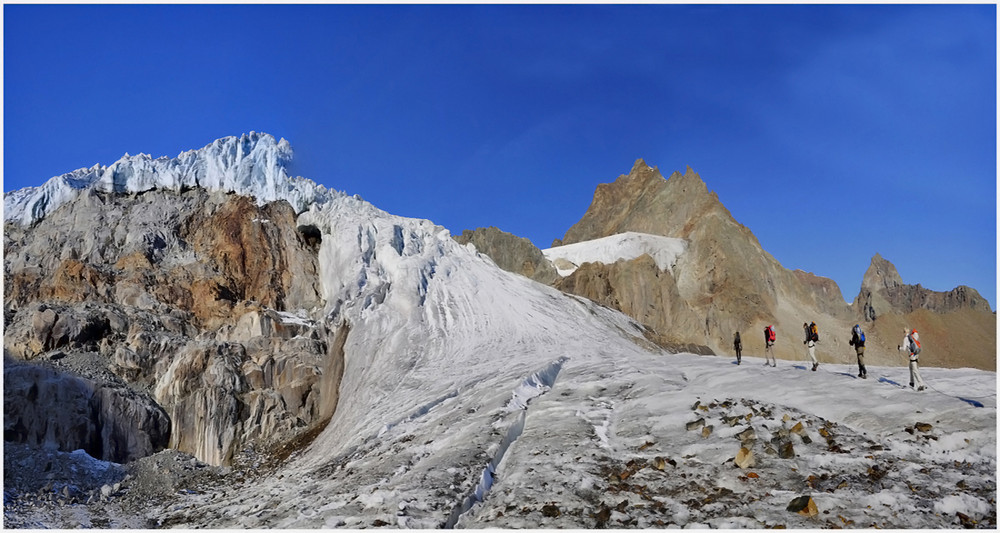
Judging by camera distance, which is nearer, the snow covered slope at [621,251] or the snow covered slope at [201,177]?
the snow covered slope at [201,177]

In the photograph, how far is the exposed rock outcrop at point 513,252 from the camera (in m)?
99.9

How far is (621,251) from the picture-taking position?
97812 mm

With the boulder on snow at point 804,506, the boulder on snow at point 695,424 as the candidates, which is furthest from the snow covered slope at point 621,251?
the boulder on snow at point 804,506

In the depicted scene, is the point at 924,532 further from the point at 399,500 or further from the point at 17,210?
the point at 17,210

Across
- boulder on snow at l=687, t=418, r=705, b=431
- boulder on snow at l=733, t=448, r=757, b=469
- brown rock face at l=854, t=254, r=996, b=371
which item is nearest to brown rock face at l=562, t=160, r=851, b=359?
brown rock face at l=854, t=254, r=996, b=371

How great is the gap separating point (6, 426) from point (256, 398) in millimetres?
8447

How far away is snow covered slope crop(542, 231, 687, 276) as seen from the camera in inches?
3632

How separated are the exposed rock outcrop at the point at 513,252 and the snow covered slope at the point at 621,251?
376 cm

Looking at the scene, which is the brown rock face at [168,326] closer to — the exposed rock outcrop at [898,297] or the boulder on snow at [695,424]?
the boulder on snow at [695,424]

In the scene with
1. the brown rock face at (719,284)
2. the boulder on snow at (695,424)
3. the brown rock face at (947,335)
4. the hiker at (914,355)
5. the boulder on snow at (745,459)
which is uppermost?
the brown rock face at (719,284)

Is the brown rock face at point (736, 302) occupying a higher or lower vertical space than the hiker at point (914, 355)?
higher

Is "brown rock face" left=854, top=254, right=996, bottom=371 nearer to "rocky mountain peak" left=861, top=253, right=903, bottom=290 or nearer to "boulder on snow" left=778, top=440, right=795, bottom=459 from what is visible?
"boulder on snow" left=778, top=440, right=795, bottom=459

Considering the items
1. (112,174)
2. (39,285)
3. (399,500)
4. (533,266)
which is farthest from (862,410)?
(533,266)

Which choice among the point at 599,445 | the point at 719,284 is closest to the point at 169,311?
the point at 599,445
